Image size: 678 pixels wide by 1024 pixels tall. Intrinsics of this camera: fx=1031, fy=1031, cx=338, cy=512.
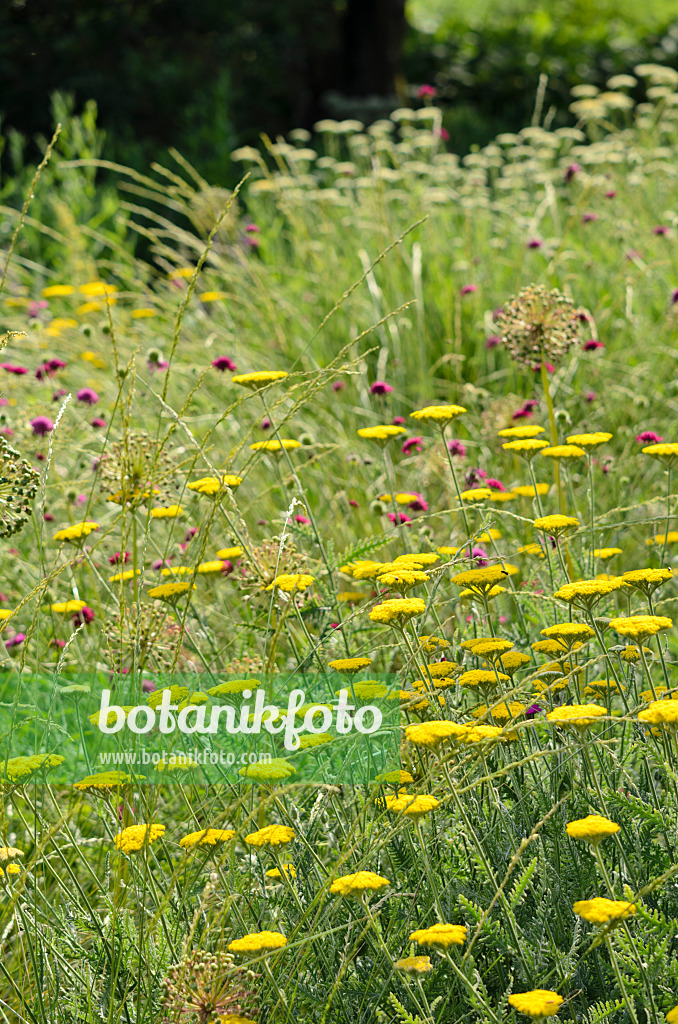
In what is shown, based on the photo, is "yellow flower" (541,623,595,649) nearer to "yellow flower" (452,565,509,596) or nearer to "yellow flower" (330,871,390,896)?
"yellow flower" (452,565,509,596)

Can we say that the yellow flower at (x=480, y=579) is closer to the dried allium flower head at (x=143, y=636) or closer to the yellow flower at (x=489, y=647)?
the yellow flower at (x=489, y=647)

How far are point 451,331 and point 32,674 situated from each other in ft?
8.51

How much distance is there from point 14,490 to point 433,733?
0.90 metres

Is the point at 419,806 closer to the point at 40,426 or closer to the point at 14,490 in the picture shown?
the point at 14,490

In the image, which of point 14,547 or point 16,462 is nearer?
point 16,462

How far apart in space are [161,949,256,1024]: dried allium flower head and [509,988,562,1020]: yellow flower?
0.34 meters

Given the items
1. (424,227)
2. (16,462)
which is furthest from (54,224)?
(16,462)

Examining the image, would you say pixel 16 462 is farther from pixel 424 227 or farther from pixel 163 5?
pixel 163 5

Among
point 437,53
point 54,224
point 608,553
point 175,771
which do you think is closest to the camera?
point 175,771

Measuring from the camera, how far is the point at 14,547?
10.6 feet

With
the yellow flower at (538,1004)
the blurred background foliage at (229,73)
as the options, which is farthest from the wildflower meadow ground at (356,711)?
the blurred background foliage at (229,73)

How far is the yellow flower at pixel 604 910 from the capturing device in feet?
3.84

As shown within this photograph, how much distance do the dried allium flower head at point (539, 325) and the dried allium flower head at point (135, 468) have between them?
0.91 m

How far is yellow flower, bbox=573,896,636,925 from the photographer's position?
1.17 metres
